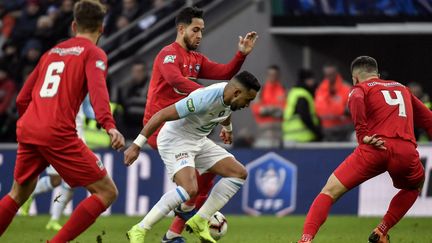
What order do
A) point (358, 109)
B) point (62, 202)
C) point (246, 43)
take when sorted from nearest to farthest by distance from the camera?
point (358, 109), point (246, 43), point (62, 202)

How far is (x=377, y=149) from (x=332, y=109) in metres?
7.99

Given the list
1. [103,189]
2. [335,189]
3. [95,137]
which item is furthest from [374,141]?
[95,137]

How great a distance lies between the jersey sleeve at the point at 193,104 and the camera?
10078mm

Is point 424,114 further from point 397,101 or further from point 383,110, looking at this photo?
point 383,110

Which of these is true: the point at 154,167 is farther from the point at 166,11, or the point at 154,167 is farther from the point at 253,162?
the point at 166,11

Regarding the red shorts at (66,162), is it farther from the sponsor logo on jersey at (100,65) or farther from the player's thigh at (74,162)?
the sponsor logo on jersey at (100,65)

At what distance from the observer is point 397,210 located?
11062 millimetres

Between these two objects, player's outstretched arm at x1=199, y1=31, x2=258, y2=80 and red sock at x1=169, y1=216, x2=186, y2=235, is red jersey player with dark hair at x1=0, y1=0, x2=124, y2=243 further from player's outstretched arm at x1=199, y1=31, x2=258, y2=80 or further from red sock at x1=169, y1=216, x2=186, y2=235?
player's outstretched arm at x1=199, y1=31, x2=258, y2=80

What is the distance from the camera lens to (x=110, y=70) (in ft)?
67.1

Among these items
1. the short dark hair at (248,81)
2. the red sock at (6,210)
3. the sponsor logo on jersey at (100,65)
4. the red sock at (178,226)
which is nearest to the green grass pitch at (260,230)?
the red sock at (178,226)

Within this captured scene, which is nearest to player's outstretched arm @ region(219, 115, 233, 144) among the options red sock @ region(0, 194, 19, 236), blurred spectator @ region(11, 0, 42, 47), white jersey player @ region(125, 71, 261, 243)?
white jersey player @ region(125, 71, 261, 243)

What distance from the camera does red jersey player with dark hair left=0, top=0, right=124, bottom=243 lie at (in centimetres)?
927

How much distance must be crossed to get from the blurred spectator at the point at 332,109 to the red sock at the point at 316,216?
26.3 feet

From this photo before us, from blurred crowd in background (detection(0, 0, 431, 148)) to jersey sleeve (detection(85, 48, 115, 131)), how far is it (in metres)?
8.10
